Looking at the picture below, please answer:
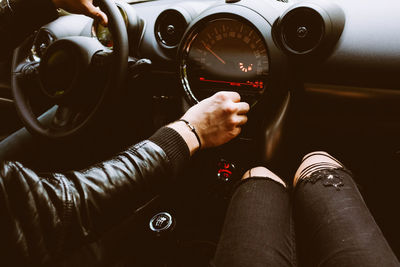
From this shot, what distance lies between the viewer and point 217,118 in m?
0.95

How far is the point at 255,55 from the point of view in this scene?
3.29 feet

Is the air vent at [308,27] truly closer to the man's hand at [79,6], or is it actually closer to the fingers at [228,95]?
the fingers at [228,95]

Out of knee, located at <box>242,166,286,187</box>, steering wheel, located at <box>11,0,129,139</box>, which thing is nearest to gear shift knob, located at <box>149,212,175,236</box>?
knee, located at <box>242,166,286,187</box>

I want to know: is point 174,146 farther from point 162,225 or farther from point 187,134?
point 162,225

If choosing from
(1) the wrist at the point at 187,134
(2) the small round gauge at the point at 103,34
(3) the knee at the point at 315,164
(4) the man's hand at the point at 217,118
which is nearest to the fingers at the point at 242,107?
(4) the man's hand at the point at 217,118

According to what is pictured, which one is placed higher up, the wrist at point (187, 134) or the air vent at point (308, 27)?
the air vent at point (308, 27)

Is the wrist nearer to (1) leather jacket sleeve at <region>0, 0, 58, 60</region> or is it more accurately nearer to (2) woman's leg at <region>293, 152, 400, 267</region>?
(2) woman's leg at <region>293, 152, 400, 267</region>

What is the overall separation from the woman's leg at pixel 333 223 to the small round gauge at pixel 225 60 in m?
0.34

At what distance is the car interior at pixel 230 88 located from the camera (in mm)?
943

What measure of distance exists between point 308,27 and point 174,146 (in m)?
0.55

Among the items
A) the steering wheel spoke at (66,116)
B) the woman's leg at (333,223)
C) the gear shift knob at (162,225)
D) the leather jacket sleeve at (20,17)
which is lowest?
the gear shift knob at (162,225)

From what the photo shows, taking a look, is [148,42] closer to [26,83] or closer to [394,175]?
[26,83]

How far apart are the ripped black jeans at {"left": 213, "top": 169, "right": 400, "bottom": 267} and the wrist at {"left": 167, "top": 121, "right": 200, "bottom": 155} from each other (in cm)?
21

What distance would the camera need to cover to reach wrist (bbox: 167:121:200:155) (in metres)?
0.90
